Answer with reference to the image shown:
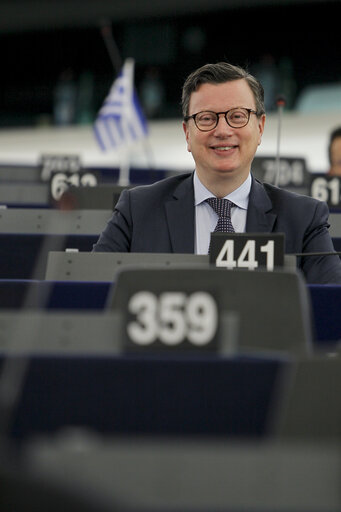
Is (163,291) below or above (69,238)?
below

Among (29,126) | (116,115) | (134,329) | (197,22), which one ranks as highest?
(197,22)

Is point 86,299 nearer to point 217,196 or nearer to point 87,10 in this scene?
point 217,196

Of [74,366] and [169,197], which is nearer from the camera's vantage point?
[74,366]

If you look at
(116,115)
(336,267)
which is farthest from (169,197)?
(116,115)

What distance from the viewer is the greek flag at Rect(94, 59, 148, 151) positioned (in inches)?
402

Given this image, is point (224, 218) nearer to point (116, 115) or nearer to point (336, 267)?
point (336, 267)

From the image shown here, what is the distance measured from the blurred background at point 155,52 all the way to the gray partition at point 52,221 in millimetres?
11758

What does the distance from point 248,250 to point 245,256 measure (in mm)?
16

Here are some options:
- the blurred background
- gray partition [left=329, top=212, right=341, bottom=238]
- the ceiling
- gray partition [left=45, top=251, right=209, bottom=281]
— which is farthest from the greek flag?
the ceiling

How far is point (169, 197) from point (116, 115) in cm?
627

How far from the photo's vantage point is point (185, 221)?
393 cm

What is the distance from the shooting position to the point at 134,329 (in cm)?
201

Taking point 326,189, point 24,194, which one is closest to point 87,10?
point 24,194

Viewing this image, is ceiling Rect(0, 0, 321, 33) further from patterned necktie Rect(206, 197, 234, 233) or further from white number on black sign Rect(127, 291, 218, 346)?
white number on black sign Rect(127, 291, 218, 346)
